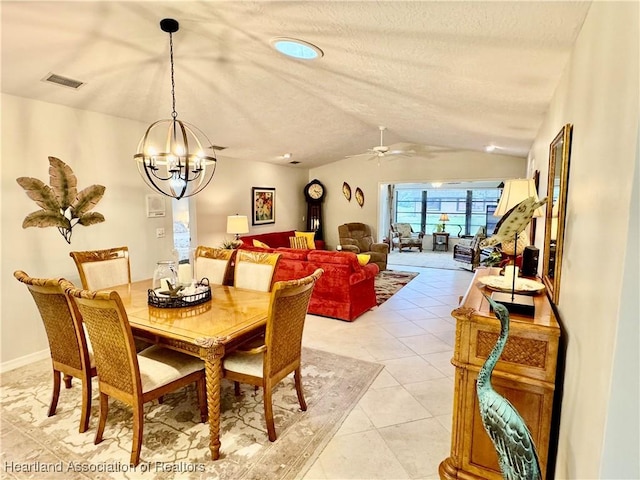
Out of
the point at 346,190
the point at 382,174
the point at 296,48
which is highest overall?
the point at 296,48

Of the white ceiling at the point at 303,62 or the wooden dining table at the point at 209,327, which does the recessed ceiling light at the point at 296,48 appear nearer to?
the white ceiling at the point at 303,62

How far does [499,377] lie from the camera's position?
162 centimetres

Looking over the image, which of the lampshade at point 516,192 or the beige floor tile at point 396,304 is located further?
the beige floor tile at point 396,304

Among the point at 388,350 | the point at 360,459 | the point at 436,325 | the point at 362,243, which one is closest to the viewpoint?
the point at 360,459

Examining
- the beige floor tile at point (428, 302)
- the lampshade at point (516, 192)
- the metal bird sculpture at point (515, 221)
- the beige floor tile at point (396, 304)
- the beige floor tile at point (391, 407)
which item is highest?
the lampshade at point (516, 192)

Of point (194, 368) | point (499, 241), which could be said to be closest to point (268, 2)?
point (499, 241)

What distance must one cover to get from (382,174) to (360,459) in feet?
23.8

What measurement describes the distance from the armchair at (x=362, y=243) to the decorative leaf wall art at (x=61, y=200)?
496cm

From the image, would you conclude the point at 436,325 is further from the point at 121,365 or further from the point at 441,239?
the point at 441,239

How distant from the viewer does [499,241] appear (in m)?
1.62

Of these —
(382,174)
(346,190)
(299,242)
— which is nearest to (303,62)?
(299,242)

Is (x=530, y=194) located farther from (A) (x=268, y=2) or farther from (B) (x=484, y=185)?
(B) (x=484, y=185)

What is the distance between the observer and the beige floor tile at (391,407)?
2402 mm

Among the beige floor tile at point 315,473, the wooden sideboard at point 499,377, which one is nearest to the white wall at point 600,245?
the wooden sideboard at point 499,377
